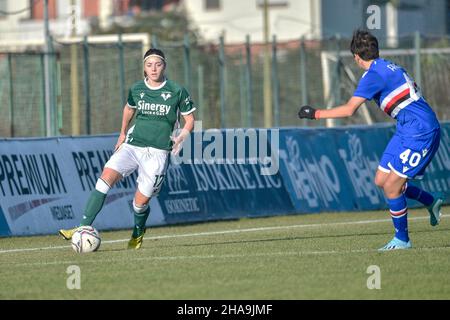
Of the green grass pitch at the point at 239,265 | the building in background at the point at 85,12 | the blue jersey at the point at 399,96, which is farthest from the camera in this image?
the building in background at the point at 85,12

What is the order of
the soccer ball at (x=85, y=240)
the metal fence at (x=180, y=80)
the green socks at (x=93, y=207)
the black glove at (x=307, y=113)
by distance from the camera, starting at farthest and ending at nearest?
the metal fence at (x=180, y=80)
the green socks at (x=93, y=207)
the soccer ball at (x=85, y=240)
the black glove at (x=307, y=113)

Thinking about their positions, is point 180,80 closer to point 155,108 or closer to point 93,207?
point 155,108

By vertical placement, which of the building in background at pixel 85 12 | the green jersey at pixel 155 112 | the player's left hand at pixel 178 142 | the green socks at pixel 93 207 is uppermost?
the building in background at pixel 85 12

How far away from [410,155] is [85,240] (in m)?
3.55

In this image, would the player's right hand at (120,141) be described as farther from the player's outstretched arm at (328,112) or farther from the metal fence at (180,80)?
the metal fence at (180,80)

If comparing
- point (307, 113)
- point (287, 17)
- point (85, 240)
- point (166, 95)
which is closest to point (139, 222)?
point (85, 240)

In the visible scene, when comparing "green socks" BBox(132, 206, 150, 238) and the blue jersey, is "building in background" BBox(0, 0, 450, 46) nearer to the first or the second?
"green socks" BBox(132, 206, 150, 238)

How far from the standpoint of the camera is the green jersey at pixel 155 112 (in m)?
13.7

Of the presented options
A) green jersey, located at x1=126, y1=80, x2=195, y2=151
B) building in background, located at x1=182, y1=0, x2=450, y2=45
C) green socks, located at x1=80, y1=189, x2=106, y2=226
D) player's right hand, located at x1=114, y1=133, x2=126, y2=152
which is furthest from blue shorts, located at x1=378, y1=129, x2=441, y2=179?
building in background, located at x1=182, y1=0, x2=450, y2=45

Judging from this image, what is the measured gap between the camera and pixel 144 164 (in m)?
13.7

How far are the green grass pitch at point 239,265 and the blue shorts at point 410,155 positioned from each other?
2.72ft

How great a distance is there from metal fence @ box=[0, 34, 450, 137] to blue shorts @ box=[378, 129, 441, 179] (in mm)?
10194

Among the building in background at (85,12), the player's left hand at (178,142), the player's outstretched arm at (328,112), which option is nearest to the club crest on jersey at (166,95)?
the player's left hand at (178,142)

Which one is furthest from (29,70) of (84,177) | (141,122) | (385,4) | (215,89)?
(385,4)
